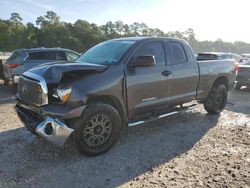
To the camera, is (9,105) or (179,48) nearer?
(179,48)

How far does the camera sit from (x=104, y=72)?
14.3 feet

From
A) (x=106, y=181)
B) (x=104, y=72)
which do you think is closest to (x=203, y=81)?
(x=104, y=72)

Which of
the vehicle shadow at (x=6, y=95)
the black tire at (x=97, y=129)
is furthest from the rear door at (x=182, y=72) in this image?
the vehicle shadow at (x=6, y=95)

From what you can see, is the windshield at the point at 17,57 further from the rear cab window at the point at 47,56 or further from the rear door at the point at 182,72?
the rear door at the point at 182,72

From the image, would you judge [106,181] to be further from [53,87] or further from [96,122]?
[53,87]

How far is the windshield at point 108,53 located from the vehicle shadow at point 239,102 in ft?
14.4

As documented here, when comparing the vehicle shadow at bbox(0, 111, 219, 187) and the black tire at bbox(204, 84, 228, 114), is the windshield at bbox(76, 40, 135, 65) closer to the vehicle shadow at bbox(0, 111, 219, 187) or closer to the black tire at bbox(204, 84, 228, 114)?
the vehicle shadow at bbox(0, 111, 219, 187)

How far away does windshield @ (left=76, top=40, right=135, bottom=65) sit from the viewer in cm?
485

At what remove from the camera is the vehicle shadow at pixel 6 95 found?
8656 millimetres

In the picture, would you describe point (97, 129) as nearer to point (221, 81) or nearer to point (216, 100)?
point (216, 100)

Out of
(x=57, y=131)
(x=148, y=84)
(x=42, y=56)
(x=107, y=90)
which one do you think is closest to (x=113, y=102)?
(x=107, y=90)

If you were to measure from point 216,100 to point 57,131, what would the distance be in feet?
15.1

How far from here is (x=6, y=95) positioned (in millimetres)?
9727

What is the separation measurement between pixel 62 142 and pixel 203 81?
12.6 ft
